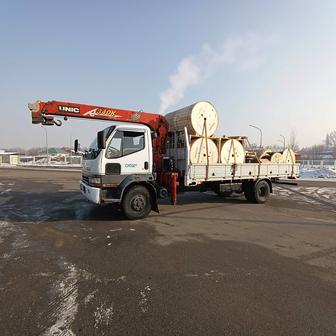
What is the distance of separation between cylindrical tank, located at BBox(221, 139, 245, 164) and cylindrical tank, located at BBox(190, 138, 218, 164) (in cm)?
38

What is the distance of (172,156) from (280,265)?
600 cm

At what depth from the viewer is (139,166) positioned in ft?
28.9

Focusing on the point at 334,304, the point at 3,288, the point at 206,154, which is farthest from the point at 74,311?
the point at 206,154

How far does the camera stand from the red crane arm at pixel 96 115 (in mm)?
9133

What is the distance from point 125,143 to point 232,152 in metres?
4.19

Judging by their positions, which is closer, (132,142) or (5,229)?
(5,229)

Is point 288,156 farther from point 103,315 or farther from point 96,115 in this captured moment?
point 103,315

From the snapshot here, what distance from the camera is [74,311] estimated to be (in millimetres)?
3617

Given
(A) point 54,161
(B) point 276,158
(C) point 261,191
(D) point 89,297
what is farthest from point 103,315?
(A) point 54,161

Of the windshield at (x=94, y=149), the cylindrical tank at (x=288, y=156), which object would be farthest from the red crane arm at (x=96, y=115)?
the cylindrical tank at (x=288, y=156)

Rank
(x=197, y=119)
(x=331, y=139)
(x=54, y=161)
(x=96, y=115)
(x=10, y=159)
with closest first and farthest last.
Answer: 1. (x=96, y=115)
2. (x=197, y=119)
3. (x=10, y=159)
4. (x=54, y=161)
5. (x=331, y=139)

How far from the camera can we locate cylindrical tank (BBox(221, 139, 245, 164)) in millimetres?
10703

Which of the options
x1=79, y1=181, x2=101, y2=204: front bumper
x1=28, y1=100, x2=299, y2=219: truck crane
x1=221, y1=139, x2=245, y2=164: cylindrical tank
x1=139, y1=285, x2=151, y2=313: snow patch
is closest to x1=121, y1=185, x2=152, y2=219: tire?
x1=28, y1=100, x2=299, y2=219: truck crane

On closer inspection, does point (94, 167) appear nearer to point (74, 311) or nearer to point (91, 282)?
point (91, 282)
